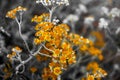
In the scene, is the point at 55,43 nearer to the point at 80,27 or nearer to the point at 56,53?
the point at 56,53

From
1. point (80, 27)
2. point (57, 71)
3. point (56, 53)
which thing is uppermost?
point (80, 27)

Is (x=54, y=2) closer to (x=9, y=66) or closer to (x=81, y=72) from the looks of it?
(x=9, y=66)

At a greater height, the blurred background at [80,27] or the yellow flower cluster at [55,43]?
the blurred background at [80,27]

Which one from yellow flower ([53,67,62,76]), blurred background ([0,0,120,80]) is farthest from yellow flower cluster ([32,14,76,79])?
blurred background ([0,0,120,80])

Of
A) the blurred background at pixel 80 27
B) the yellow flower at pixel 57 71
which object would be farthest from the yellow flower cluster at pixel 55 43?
the blurred background at pixel 80 27

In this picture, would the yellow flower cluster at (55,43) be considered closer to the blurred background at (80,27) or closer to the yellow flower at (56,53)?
the yellow flower at (56,53)

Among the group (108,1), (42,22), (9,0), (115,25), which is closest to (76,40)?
(42,22)

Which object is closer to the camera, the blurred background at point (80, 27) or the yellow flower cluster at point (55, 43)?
the yellow flower cluster at point (55, 43)

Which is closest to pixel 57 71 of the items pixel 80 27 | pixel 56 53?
pixel 56 53
